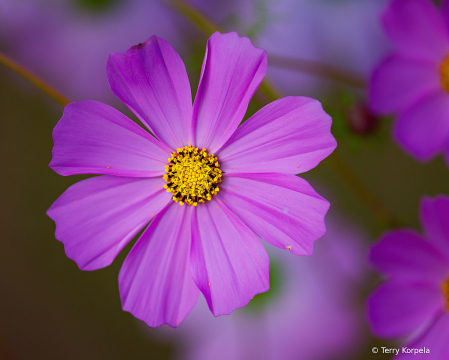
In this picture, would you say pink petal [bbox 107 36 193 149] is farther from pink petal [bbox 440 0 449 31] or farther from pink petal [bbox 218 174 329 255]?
pink petal [bbox 440 0 449 31]

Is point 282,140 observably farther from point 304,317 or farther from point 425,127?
point 304,317

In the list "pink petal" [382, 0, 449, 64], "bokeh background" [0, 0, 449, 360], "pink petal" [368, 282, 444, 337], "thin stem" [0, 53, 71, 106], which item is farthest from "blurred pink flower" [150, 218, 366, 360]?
"thin stem" [0, 53, 71, 106]

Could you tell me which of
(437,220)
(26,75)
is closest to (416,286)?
(437,220)

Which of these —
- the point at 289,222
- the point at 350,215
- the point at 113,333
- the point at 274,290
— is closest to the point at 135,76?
the point at 289,222

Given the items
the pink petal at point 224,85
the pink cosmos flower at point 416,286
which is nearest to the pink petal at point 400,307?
the pink cosmos flower at point 416,286

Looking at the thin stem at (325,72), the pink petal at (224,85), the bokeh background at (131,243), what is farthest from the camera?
the bokeh background at (131,243)

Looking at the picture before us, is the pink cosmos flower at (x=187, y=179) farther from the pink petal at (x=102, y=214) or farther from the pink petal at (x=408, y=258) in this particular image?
the pink petal at (x=408, y=258)
